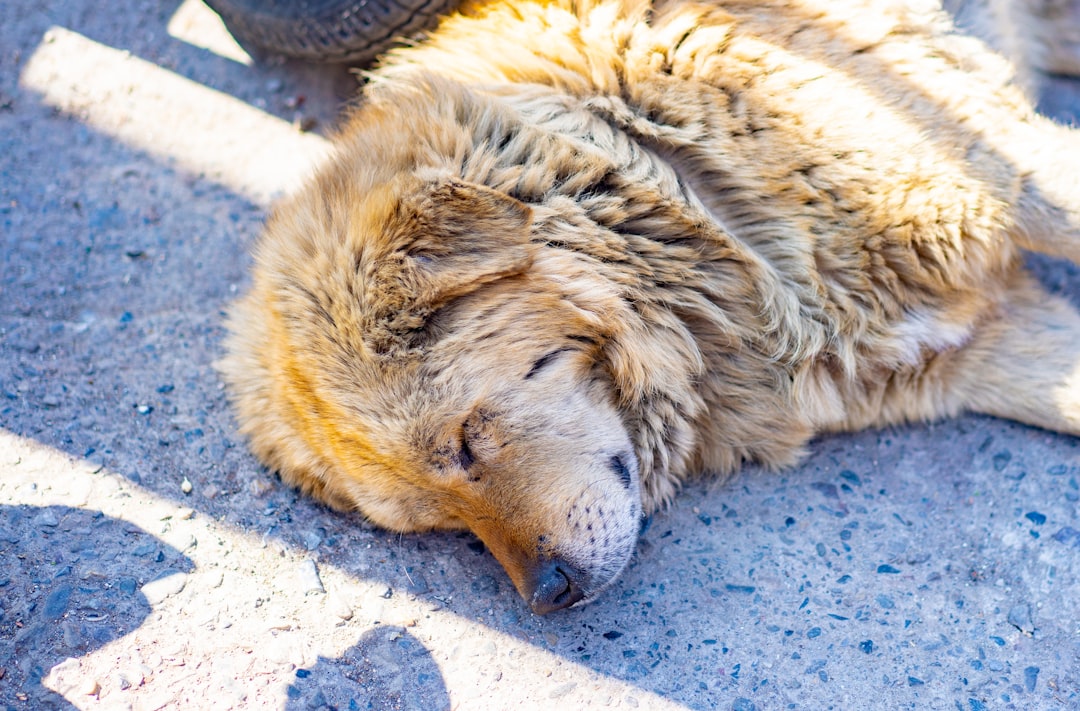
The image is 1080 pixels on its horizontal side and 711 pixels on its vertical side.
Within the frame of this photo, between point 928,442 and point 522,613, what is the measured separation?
66.0 inches

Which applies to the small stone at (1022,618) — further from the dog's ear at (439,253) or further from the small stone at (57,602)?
the small stone at (57,602)

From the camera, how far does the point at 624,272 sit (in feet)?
9.09

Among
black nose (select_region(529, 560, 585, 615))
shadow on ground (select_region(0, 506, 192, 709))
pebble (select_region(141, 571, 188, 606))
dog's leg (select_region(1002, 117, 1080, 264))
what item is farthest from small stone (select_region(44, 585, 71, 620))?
dog's leg (select_region(1002, 117, 1080, 264))

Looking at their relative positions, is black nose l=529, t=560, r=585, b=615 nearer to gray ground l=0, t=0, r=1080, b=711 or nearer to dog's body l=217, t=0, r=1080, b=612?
dog's body l=217, t=0, r=1080, b=612

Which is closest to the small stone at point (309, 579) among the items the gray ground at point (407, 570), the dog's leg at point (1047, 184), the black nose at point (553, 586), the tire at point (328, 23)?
the gray ground at point (407, 570)

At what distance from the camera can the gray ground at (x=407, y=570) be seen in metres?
2.59

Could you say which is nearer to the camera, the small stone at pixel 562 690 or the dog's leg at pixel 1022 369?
the small stone at pixel 562 690

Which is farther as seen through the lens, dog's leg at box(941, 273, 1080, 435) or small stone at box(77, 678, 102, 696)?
dog's leg at box(941, 273, 1080, 435)

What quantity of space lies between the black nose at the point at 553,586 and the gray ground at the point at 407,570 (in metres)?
0.22

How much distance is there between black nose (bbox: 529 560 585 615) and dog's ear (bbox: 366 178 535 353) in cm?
81

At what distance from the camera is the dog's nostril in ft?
9.10

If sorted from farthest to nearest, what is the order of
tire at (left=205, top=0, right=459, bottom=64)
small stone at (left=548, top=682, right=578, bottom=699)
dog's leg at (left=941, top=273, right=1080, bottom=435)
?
tire at (left=205, top=0, right=459, bottom=64) < dog's leg at (left=941, top=273, right=1080, bottom=435) < small stone at (left=548, top=682, right=578, bottom=699)

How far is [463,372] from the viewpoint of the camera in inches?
102

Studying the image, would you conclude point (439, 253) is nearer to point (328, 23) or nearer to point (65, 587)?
point (65, 587)
